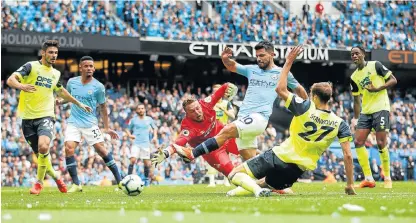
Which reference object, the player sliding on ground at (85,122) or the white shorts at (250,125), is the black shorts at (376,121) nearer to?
the white shorts at (250,125)

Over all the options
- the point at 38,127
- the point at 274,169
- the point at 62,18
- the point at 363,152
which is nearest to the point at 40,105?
the point at 38,127

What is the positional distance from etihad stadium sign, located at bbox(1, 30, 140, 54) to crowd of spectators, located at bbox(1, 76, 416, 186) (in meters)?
1.87

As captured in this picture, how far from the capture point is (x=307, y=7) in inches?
1647

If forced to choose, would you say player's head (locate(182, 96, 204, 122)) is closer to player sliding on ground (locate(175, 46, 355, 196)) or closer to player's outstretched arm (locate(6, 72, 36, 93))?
player sliding on ground (locate(175, 46, 355, 196))

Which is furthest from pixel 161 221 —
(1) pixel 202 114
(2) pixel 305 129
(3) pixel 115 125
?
(3) pixel 115 125

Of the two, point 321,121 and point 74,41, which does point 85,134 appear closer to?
point 321,121

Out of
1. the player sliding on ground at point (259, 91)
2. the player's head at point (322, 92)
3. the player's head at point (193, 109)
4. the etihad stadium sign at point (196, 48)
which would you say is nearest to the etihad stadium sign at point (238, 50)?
the etihad stadium sign at point (196, 48)

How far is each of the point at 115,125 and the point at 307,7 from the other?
15957 millimetres

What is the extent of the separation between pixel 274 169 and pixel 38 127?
4687 millimetres

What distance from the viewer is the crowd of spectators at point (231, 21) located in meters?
32.4

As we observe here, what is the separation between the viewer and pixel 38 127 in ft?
47.3

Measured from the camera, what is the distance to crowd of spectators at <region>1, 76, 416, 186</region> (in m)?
26.2

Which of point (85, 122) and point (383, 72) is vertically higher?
point (383, 72)

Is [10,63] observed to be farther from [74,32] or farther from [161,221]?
[161,221]
